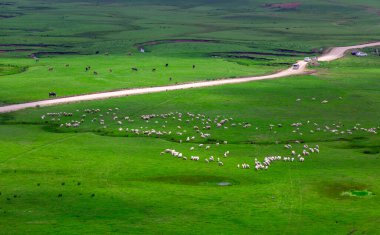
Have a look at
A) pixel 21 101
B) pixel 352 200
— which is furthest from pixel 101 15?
pixel 352 200

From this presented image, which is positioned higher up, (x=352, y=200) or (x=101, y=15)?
(x=101, y=15)

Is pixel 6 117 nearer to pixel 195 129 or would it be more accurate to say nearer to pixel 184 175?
pixel 195 129

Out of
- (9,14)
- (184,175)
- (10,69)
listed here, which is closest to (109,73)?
(10,69)

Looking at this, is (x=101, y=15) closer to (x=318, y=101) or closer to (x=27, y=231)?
(x=318, y=101)

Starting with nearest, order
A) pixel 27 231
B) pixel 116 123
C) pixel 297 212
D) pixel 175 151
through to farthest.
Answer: pixel 27 231, pixel 297 212, pixel 175 151, pixel 116 123

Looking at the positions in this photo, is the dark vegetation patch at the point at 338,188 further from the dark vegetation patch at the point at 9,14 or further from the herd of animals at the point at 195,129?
the dark vegetation patch at the point at 9,14

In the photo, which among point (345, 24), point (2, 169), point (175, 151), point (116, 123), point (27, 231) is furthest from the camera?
point (345, 24)

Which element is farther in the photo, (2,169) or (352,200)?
(2,169)
